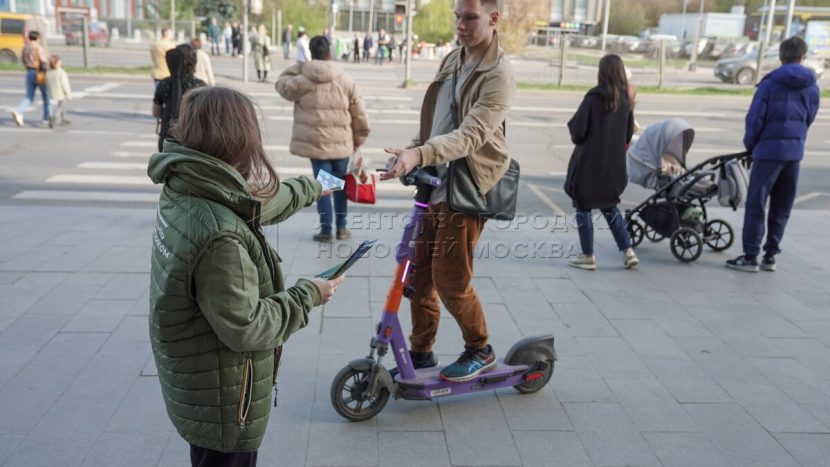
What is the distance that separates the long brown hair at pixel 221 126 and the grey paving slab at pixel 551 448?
2.07 m

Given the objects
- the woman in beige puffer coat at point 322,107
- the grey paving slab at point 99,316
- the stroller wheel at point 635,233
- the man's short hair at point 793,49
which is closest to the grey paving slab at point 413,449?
the grey paving slab at point 99,316

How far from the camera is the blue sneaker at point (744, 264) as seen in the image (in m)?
6.53

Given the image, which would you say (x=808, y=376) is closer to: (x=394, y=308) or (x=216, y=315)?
(x=394, y=308)

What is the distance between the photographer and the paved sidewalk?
3.49 m

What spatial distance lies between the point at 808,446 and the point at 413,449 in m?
1.96

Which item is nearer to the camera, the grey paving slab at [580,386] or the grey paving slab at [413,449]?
the grey paving slab at [413,449]

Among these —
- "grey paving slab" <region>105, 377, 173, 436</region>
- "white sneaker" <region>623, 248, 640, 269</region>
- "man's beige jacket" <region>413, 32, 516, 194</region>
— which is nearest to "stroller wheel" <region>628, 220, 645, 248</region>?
"white sneaker" <region>623, 248, 640, 269</region>

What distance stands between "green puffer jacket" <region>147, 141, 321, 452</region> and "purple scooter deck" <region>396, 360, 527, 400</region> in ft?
4.74

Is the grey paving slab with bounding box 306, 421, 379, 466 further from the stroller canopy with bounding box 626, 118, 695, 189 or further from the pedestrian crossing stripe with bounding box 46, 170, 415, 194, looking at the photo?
the pedestrian crossing stripe with bounding box 46, 170, 415, 194

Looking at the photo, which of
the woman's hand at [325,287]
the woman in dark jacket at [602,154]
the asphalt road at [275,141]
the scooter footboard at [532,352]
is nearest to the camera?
the woman's hand at [325,287]

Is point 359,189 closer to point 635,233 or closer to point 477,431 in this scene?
point 477,431

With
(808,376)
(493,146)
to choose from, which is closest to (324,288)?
(493,146)

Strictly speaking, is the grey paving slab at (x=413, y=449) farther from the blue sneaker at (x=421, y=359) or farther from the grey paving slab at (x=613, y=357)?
the grey paving slab at (x=613, y=357)

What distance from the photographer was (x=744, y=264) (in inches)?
259
